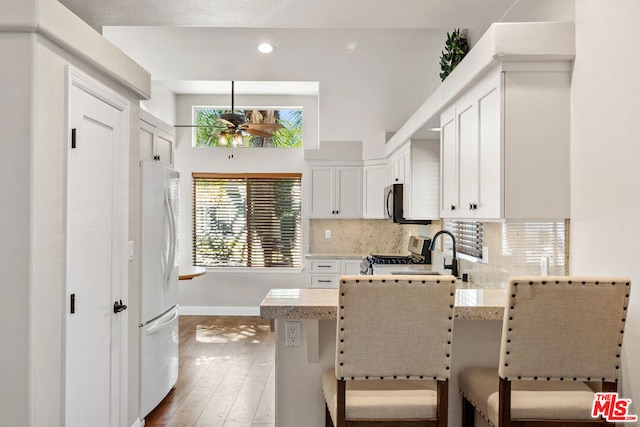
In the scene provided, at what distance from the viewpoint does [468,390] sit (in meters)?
2.08

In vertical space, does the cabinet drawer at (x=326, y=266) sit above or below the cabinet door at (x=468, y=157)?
below

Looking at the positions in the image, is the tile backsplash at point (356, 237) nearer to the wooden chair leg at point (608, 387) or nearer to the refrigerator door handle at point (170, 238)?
the refrigerator door handle at point (170, 238)

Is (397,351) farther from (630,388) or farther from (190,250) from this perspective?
(190,250)

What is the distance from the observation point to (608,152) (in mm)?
1963

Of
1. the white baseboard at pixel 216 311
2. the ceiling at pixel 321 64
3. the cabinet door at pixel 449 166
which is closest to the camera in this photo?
the cabinet door at pixel 449 166

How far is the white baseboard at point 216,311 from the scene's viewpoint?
21.4 ft

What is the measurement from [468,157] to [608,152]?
2.63 ft

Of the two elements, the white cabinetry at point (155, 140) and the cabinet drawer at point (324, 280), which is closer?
the white cabinetry at point (155, 140)

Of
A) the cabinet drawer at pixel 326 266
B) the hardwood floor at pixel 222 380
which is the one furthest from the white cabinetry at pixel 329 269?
the hardwood floor at pixel 222 380

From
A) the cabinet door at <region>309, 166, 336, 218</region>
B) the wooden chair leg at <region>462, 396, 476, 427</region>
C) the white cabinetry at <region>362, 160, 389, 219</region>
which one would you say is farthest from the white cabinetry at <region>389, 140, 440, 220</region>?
the wooden chair leg at <region>462, 396, 476, 427</region>

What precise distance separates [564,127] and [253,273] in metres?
5.00

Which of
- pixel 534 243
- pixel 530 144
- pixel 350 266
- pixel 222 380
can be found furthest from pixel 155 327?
pixel 350 266

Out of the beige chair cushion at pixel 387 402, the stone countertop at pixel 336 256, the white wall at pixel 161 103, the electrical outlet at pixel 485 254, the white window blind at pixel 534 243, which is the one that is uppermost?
the white wall at pixel 161 103

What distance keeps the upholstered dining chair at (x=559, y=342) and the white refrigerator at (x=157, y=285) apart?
94.7 inches
